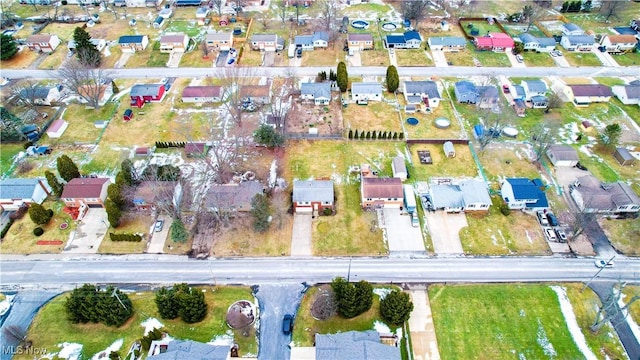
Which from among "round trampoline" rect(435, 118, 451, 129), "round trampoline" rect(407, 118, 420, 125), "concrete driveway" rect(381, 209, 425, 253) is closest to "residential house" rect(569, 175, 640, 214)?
"round trampoline" rect(435, 118, 451, 129)

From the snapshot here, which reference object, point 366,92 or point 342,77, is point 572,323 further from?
point 342,77

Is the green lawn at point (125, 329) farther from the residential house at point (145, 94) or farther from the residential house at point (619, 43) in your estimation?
the residential house at point (619, 43)

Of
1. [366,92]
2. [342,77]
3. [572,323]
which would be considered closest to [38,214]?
[342,77]

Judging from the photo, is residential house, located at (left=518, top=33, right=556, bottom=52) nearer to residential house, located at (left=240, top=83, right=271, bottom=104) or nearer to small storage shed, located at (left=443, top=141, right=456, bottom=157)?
small storage shed, located at (left=443, top=141, right=456, bottom=157)

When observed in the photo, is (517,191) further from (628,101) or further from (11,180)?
(11,180)

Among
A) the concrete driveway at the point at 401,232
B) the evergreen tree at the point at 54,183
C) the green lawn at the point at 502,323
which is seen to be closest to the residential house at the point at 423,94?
the concrete driveway at the point at 401,232

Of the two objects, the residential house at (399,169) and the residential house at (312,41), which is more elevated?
the residential house at (312,41)
